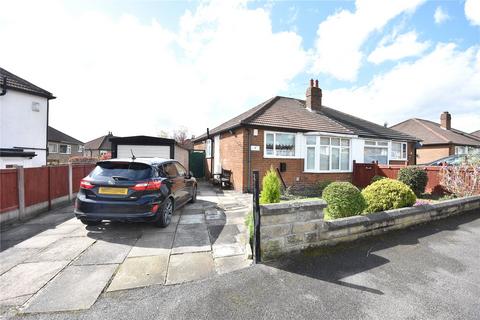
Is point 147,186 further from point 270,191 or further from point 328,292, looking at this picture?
point 328,292

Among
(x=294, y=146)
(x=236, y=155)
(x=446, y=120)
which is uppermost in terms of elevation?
(x=446, y=120)

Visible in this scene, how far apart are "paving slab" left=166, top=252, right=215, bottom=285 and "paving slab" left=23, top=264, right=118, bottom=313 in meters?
0.82

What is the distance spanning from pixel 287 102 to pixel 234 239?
1212 cm

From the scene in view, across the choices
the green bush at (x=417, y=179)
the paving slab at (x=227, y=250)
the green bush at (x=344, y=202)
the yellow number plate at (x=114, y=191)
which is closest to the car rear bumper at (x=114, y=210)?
the yellow number plate at (x=114, y=191)

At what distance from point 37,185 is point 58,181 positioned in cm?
101

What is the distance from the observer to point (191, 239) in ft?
14.5

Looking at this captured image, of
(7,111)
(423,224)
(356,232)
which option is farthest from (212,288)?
(7,111)

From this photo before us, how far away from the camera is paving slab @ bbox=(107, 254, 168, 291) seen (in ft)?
9.45

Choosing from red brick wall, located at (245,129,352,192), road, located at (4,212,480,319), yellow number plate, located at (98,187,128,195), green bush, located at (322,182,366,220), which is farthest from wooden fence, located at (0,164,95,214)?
green bush, located at (322,182,366,220)

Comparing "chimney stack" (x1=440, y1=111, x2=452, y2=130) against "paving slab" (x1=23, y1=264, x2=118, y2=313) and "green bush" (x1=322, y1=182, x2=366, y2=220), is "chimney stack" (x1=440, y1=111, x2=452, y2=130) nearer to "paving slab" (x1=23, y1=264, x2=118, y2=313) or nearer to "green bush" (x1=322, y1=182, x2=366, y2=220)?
"green bush" (x1=322, y1=182, x2=366, y2=220)

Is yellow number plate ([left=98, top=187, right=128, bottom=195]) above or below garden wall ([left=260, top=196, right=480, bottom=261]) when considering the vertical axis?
above

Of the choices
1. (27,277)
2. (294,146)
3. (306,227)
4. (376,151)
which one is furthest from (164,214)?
(376,151)

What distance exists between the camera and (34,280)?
2965 mm

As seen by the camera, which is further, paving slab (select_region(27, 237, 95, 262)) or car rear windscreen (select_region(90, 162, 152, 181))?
car rear windscreen (select_region(90, 162, 152, 181))
